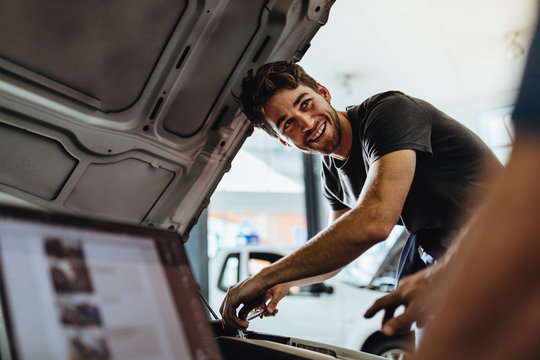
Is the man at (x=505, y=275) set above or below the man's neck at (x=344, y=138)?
above

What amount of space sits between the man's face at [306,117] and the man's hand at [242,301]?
606 millimetres

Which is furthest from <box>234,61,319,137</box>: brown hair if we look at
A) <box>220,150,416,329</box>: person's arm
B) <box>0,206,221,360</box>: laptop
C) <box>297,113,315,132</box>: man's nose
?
<box>0,206,221,360</box>: laptop

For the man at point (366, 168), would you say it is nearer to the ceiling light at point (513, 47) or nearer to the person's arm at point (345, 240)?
the person's arm at point (345, 240)

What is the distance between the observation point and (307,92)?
5.22 ft

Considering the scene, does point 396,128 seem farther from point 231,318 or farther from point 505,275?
point 505,275

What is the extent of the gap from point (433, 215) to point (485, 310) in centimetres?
113

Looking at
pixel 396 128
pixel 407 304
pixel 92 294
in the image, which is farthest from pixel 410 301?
pixel 396 128

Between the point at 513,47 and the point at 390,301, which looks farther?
the point at 513,47

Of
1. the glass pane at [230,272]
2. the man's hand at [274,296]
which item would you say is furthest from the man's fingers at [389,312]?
the glass pane at [230,272]

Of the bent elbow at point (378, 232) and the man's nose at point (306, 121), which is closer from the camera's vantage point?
the bent elbow at point (378, 232)

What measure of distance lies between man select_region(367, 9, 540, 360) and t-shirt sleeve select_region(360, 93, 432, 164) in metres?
0.87

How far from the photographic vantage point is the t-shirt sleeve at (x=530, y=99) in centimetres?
35

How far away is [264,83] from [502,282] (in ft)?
4.01

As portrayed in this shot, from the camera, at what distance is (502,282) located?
13.2 inches
